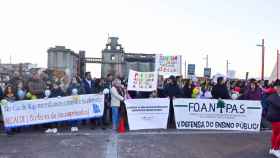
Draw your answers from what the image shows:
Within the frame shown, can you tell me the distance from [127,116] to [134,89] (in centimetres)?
130

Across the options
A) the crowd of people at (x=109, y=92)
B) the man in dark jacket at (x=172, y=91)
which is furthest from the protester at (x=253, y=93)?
the man in dark jacket at (x=172, y=91)

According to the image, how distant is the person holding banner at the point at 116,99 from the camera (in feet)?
51.0

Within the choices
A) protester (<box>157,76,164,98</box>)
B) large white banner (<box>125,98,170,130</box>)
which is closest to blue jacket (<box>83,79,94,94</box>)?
large white banner (<box>125,98,170,130</box>)

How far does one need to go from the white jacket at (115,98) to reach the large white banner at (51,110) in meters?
0.42

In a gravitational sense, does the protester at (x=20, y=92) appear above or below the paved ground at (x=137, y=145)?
above

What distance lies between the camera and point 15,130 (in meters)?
15.4

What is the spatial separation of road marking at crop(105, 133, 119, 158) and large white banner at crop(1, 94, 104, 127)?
5.52 feet

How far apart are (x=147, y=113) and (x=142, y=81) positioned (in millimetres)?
1387

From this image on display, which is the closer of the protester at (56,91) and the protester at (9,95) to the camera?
the protester at (9,95)

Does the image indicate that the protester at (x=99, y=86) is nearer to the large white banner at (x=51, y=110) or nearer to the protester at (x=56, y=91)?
the large white banner at (x=51, y=110)

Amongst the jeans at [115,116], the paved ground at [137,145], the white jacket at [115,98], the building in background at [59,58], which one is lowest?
the paved ground at [137,145]

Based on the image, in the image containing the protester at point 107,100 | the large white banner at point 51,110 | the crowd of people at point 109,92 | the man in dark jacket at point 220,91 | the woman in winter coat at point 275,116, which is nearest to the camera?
the woman in winter coat at point 275,116

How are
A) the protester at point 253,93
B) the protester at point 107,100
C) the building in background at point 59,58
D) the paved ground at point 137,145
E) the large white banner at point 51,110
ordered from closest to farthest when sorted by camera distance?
the paved ground at point 137,145, the large white banner at point 51,110, the protester at point 107,100, the protester at point 253,93, the building in background at point 59,58

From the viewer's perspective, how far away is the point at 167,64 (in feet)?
60.3
